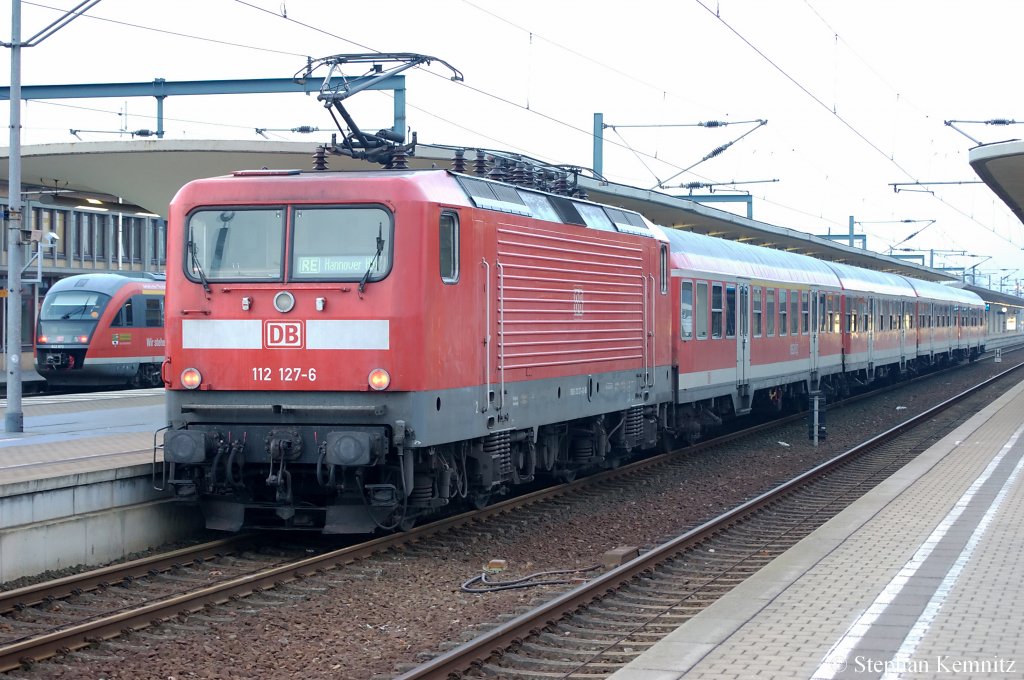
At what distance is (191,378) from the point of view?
35.2 ft

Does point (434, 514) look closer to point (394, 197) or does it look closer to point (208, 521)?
point (208, 521)

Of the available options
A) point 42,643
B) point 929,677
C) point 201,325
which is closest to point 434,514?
point 201,325

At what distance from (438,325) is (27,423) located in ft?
32.3

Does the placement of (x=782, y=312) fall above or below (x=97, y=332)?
above

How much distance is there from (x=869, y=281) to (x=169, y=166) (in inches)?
810

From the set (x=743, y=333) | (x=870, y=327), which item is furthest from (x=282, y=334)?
(x=870, y=327)

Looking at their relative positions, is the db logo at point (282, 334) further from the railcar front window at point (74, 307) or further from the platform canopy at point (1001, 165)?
the railcar front window at point (74, 307)

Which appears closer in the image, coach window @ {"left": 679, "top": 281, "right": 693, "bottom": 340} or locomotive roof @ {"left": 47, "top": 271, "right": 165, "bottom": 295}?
coach window @ {"left": 679, "top": 281, "right": 693, "bottom": 340}

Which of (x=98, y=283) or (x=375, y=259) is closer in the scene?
(x=375, y=259)

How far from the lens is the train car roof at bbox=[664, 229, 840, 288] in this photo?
62.8 feet

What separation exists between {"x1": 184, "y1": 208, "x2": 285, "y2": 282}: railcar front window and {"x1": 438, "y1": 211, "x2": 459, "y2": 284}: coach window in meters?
1.47

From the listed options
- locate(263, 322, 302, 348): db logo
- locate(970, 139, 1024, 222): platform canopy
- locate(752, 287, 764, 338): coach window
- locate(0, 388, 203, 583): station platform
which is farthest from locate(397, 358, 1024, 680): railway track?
locate(970, 139, 1024, 222): platform canopy

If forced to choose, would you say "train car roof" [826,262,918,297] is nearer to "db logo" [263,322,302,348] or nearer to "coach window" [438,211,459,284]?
"coach window" [438,211,459,284]

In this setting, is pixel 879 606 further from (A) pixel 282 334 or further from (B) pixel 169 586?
(A) pixel 282 334
